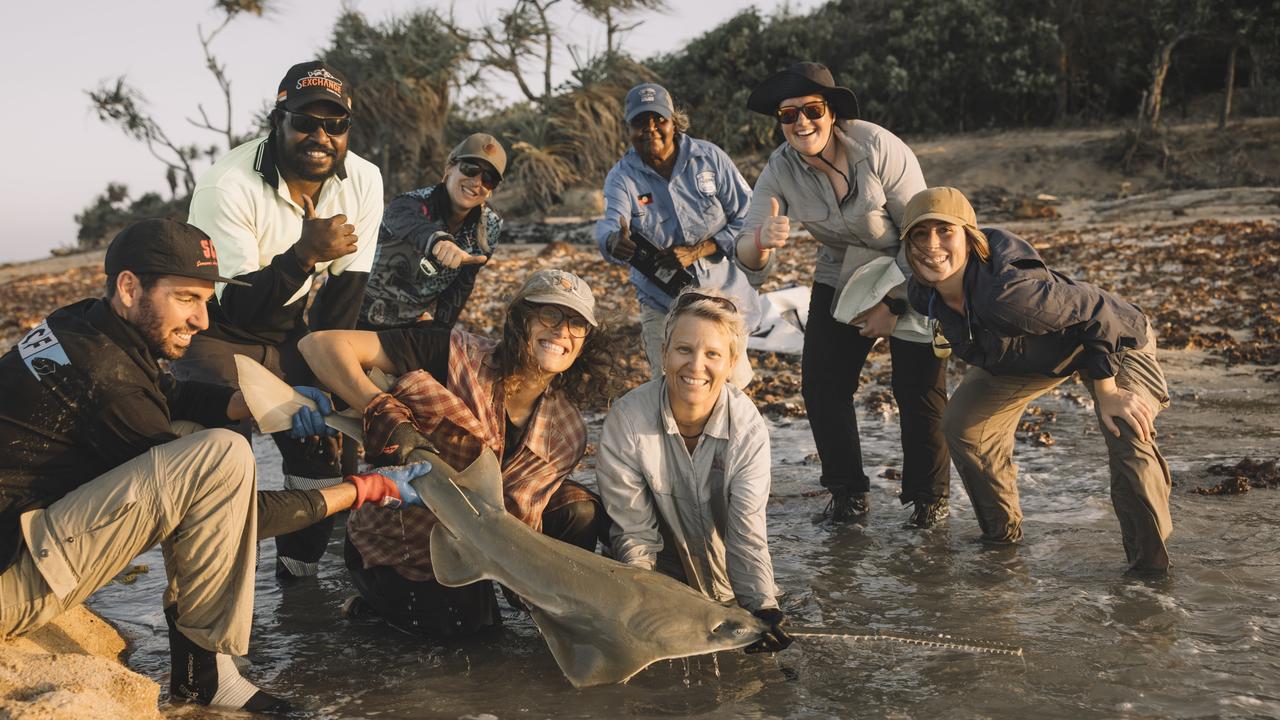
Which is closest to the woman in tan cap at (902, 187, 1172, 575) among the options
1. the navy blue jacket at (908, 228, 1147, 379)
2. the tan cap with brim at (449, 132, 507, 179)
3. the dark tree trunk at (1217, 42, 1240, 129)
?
the navy blue jacket at (908, 228, 1147, 379)

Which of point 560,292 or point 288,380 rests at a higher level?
point 560,292

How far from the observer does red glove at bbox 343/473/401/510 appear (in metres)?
3.67

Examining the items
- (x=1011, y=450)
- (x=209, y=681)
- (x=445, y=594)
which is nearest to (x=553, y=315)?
(x=445, y=594)

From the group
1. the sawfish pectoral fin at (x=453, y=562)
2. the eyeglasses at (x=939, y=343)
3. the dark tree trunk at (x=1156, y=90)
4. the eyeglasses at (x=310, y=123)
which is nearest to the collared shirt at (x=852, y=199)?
the eyeglasses at (x=939, y=343)

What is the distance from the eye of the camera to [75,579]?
3242 millimetres

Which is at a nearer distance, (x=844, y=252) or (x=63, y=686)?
(x=63, y=686)

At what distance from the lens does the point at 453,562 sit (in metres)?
3.73

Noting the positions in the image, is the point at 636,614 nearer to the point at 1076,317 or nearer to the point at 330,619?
the point at 330,619

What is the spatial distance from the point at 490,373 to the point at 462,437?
28cm

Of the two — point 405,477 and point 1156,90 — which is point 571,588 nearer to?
point 405,477

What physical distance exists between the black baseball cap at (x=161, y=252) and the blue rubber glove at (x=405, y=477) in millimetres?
893

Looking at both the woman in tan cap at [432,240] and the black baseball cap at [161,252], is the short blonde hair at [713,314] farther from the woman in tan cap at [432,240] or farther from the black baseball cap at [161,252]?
the woman in tan cap at [432,240]

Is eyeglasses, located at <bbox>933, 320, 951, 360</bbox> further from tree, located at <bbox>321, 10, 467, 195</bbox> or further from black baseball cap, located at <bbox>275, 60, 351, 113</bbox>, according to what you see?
tree, located at <bbox>321, 10, 467, 195</bbox>

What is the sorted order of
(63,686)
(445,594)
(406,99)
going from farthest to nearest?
(406,99), (445,594), (63,686)
